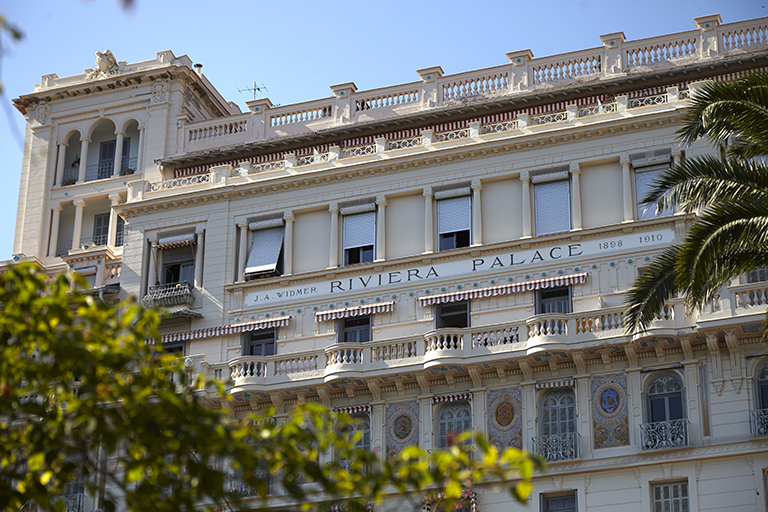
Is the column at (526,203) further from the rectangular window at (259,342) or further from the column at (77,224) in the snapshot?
the column at (77,224)

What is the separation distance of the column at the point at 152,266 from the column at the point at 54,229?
16.4 ft

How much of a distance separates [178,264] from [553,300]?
41.5 feet

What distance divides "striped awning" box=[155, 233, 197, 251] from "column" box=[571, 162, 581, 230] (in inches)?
480

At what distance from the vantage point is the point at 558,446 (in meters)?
33.0

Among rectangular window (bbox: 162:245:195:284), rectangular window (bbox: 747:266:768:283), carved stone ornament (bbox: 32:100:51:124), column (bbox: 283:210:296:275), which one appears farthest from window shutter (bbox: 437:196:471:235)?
carved stone ornament (bbox: 32:100:51:124)

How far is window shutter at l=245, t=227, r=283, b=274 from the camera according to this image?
38844mm

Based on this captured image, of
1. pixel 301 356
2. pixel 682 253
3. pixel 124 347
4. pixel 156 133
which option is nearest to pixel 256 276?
pixel 301 356

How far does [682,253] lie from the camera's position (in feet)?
77.1

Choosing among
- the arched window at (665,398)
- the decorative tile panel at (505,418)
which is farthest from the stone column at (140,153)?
the arched window at (665,398)

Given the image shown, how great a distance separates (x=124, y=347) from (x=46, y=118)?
33476mm

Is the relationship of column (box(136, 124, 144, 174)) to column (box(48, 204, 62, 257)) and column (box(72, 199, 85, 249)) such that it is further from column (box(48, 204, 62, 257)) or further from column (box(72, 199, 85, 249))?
column (box(48, 204, 62, 257))

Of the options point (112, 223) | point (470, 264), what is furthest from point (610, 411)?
point (112, 223)

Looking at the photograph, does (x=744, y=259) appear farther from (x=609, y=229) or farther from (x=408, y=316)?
(x=408, y=316)

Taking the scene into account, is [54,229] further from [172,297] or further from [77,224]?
[172,297]
